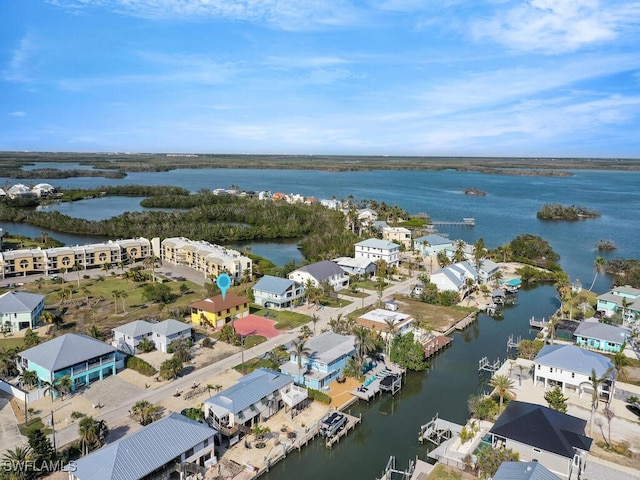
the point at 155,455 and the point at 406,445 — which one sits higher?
the point at 155,455

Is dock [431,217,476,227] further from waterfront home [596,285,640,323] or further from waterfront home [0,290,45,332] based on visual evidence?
waterfront home [0,290,45,332]

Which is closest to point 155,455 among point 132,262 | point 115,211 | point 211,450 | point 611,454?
point 211,450

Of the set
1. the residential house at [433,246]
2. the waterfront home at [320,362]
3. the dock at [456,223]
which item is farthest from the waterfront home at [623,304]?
the dock at [456,223]

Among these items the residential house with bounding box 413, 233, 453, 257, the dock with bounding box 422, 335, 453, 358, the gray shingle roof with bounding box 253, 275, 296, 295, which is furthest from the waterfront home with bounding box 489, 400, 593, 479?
the residential house with bounding box 413, 233, 453, 257

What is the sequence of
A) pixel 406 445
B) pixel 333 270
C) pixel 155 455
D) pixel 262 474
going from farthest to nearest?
pixel 333 270, pixel 406 445, pixel 262 474, pixel 155 455

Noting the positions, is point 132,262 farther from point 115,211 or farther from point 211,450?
point 115,211
